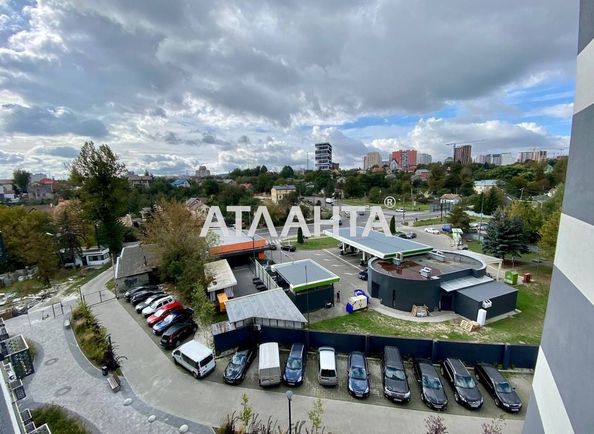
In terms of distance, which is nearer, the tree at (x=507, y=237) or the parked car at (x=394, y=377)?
the parked car at (x=394, y=377)

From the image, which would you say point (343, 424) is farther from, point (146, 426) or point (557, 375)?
point (557, 375)

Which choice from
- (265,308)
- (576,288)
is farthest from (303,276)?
(576,288)

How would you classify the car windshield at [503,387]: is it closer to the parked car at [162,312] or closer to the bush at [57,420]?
the bush at [57,420]

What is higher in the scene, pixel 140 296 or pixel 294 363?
pixel 294 363

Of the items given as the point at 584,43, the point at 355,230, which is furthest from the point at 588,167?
the point at 355,230

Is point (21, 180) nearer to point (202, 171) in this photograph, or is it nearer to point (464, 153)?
point (202, 171)

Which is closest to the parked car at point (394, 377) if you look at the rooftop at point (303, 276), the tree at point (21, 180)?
the rooftop at point (303, 276)

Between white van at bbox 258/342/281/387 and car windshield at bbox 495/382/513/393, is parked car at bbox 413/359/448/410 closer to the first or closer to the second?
car windshield at bbox 495/382/513/393
